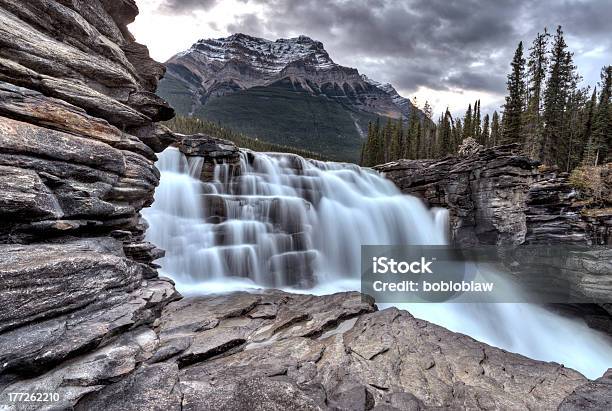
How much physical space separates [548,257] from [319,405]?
23003 mm

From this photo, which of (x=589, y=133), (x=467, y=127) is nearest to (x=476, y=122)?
(x=467, y=127)

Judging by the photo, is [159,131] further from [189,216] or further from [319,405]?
[319,405]

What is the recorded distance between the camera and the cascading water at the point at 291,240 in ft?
49.1

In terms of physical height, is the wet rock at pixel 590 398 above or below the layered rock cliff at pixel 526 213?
below

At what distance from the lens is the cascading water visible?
15.0 m

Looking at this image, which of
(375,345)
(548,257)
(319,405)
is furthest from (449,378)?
(548,257)

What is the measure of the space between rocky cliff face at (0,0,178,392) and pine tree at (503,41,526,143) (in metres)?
45.5

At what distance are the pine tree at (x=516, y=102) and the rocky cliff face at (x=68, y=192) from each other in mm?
45540

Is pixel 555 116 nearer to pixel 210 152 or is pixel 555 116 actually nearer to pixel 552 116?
pixel 552 116

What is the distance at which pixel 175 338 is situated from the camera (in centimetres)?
773

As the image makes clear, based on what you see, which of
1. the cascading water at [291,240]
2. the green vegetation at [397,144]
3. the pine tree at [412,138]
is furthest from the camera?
the green vegetation at [397,144]

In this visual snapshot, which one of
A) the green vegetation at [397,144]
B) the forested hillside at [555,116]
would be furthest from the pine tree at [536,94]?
the green vegetation at [397,144]

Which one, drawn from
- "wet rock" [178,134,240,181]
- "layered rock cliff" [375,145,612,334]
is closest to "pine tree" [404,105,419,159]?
"layered rock cliff" [375,145,612,334]

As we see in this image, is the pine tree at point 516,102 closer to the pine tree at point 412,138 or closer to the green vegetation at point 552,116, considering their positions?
the green vegetation at point 552,116
